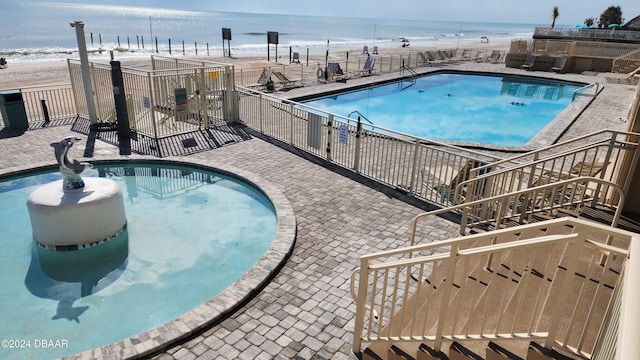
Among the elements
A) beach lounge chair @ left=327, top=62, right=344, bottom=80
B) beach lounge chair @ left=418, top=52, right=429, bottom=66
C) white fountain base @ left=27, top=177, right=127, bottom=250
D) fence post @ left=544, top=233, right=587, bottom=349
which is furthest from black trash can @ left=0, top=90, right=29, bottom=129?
beach lounge chair @ left=418, top=52, right=429, bottom=66

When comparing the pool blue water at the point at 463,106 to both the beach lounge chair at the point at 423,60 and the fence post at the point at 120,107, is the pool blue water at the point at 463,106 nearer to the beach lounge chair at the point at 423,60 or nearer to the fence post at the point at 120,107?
the beach lounge chair at the point at 423,60

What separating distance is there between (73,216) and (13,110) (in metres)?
8.14

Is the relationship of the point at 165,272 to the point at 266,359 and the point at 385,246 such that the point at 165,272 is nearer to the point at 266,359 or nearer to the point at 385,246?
the point at 266,359

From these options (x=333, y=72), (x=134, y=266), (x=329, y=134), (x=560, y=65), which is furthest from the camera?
(x=560, y=65)

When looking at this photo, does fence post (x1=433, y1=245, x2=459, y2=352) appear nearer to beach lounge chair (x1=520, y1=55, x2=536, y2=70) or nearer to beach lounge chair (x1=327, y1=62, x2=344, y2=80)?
beach lounge chair (x1=327, y1=62, x2=344, y2=80)

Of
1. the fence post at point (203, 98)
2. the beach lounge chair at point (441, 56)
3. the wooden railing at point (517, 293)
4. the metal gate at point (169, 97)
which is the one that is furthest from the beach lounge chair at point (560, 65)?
the wooden railing at point (517, 293)

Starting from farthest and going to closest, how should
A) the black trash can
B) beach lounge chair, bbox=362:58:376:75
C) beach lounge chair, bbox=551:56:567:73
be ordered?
beach lounge chair, bbox=551:56:567:73 → beach lounge chair, bbox=362:58:376:75 → the black trash can

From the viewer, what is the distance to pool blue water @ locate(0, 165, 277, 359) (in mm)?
5352

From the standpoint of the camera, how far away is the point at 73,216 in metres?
6.62

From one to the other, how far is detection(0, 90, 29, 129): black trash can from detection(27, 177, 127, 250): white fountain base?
7.24 meters

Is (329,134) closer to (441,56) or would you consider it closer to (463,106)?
(463,106)

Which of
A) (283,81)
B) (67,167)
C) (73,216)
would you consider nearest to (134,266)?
(73,216)

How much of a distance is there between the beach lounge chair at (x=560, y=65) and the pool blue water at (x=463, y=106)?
3010mm

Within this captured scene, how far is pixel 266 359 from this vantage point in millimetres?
4523
